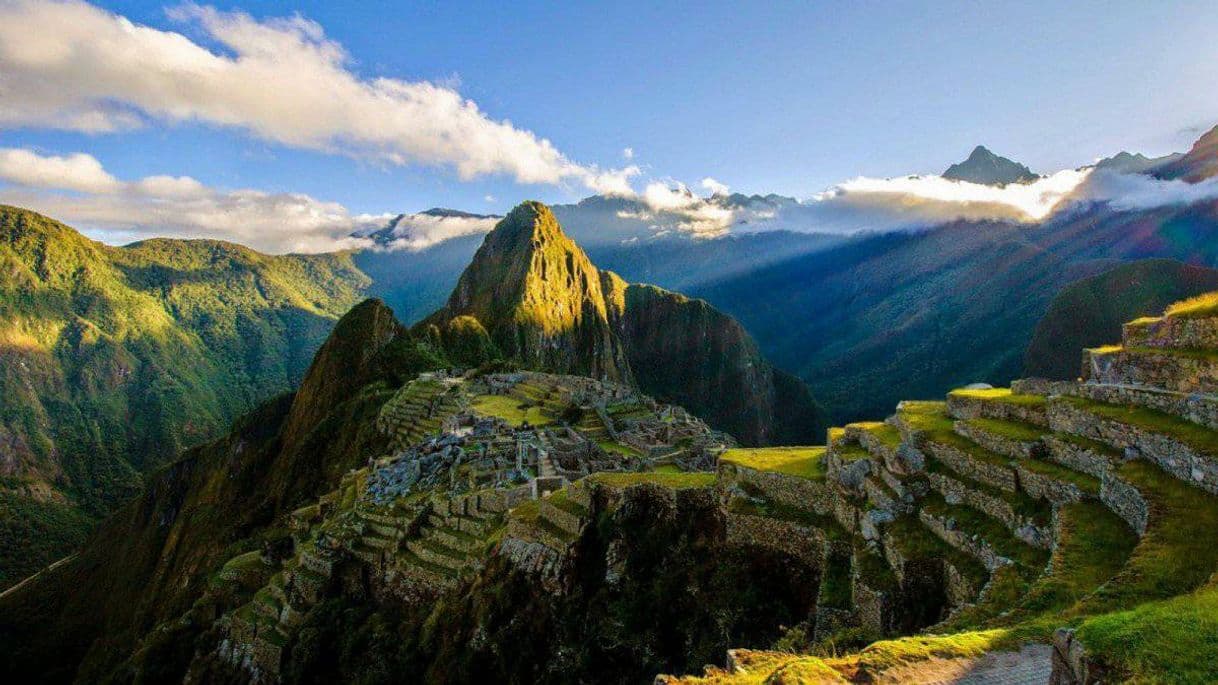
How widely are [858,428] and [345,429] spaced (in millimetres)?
81792

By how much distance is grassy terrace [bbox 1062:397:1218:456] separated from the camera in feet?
32.3

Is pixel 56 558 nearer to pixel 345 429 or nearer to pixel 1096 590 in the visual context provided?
pixel 345 429

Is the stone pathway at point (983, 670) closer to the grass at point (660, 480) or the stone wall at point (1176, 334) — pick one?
the stone wall at point (1176, 334)

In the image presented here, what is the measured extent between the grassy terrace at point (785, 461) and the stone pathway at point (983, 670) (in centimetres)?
988

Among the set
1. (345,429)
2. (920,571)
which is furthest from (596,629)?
(345,429)

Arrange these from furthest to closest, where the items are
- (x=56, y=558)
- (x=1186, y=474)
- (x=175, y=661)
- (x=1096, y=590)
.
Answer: (x=56, y=558) → (x=175, y=661) → (x=1186, y=474) → (x=1096, y=590)

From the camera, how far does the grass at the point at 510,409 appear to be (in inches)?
2221

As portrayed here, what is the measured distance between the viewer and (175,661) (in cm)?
3369

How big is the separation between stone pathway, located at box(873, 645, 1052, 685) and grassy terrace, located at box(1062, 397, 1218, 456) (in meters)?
5.25

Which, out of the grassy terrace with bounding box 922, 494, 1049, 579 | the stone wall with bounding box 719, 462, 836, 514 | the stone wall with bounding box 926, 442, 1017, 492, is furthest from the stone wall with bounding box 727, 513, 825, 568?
the stone wall with bounding box 926, 442, 1017, 492

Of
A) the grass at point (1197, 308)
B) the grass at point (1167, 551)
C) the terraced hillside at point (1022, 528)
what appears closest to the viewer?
the terraced hillside at point (1022, 528)

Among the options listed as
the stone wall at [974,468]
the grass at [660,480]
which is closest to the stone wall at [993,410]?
the stone wall at [974,468]

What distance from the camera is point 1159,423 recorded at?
36.2ft

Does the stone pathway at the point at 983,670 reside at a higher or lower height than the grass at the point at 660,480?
higher
